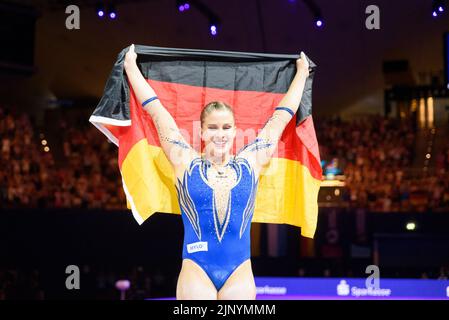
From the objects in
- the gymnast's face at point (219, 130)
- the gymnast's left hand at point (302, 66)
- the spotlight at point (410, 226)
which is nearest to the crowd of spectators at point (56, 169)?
the spotlight at point (410, 226)

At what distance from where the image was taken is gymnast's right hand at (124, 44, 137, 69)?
15.3 feet

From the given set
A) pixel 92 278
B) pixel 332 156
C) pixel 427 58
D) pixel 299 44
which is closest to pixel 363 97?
pixel 427 58

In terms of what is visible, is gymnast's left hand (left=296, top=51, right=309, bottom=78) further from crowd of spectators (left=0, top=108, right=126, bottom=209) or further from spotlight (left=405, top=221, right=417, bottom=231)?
crowd of spectators (left=0, top=108, right=126, bottom=209)

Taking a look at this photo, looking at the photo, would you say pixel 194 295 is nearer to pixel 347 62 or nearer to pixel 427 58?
pixel 347 62

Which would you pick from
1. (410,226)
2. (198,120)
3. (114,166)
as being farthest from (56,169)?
(198,120)

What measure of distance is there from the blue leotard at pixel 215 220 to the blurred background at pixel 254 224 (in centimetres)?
591

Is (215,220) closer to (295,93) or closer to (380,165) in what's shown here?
(295,93)

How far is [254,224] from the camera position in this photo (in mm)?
12758

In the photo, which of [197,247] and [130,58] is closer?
[197,247]

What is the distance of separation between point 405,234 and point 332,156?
4.21 metres

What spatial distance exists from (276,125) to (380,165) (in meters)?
11.8

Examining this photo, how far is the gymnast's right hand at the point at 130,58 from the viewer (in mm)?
4664

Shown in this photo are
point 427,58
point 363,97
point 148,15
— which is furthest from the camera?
point 363,97

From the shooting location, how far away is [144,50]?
479 cm
